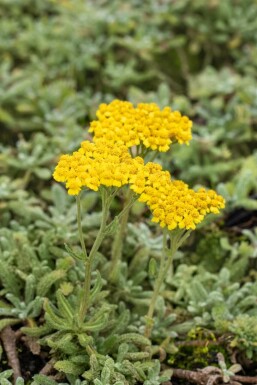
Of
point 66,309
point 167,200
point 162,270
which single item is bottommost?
point 66,309

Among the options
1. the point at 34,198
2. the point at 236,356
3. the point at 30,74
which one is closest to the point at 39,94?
the point at 30,74

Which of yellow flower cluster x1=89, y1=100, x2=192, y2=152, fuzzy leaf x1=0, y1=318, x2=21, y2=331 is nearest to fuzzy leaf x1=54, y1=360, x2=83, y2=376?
fuzzy leaf x1=0, y1=318, x2=21, y2=331

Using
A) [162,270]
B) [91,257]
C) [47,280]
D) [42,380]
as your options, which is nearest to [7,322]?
[47,280]

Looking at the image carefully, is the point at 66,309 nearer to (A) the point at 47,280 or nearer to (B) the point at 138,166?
(A) the point at 47,280

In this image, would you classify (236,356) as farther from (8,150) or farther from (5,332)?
(8,150)

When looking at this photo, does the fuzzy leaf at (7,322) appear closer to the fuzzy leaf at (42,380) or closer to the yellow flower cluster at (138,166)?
the fuzzy leaf at (42,380)

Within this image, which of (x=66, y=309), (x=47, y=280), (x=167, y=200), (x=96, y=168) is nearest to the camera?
(x=96, y=168)

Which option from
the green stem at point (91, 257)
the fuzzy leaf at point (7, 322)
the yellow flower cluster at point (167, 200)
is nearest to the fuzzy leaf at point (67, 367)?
the green stem at point (91, 257)

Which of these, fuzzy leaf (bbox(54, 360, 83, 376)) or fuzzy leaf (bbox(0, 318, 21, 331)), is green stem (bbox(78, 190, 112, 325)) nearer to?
fuzzy leaf (bbox(54, 360, 83, 376))
